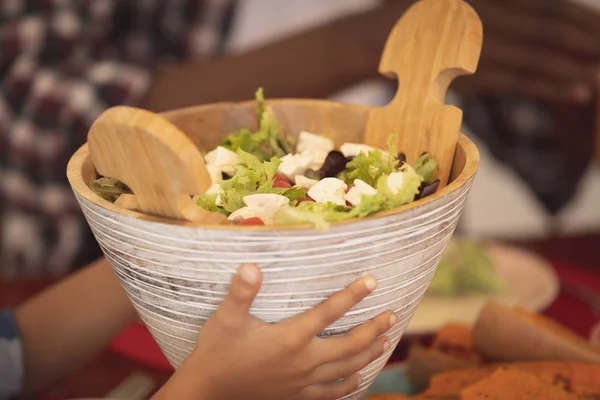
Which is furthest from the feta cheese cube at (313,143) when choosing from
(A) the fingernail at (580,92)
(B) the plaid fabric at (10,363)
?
(A) the fingernail at (580,92)

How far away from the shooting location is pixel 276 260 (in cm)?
48

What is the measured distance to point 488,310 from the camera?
0.82 meters

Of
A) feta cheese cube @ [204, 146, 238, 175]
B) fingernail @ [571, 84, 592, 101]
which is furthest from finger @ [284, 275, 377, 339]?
fingernail @ [571, 84, 592, 101]

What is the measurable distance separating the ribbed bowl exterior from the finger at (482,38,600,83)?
58.8 inches

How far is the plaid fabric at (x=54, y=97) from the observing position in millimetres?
1859

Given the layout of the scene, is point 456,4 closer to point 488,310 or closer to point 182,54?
point 488,310

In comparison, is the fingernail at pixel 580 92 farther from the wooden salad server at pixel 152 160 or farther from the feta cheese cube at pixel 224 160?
the wooden salad server at pixel 152 160

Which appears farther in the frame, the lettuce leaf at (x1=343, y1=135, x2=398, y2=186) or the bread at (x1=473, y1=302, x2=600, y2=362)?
the bread at (x1=473, y1=302, x2=600, y2=362)

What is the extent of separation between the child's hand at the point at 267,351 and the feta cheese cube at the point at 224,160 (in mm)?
199

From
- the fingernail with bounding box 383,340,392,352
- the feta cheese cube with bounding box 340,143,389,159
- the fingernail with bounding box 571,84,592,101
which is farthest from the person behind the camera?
the fingernail with bounding box 571,84,592,101

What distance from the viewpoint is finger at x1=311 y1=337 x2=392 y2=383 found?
547mm

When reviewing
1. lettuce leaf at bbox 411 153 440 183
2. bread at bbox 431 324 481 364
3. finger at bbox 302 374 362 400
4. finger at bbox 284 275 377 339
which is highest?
lettuce leaf at bbox 411 153 440 183

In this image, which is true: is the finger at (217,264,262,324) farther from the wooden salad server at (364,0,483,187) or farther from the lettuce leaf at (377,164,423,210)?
the wooden salad server at (364,0,483,187)

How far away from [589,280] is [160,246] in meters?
1.02
